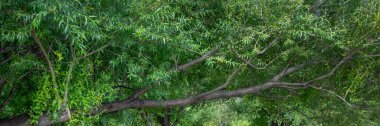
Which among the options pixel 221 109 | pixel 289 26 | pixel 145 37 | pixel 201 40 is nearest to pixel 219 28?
pixel 201 40

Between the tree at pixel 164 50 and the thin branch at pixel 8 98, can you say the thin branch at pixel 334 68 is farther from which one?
the thin branch at pixel 8 98

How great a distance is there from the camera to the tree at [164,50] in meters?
4.46

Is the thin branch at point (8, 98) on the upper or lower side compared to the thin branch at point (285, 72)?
lower

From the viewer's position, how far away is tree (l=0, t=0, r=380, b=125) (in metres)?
4.46

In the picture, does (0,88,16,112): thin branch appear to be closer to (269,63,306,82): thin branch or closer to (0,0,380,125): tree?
(0,0,380,125): tree

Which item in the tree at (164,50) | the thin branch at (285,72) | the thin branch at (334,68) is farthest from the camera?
the thin branch at (285,72)

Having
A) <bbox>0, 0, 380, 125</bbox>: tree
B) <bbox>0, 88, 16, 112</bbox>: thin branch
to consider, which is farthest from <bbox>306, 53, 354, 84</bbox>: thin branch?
<bbox>0, 88, 16, 112</bbox>: thin branch

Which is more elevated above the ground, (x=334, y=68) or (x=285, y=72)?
(x=334, y=68)

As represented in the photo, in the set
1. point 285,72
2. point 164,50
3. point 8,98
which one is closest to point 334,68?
point 285,72

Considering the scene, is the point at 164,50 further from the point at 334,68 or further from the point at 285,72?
the point at 334,68

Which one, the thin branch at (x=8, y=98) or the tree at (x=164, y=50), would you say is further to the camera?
the thin branch at (x=8, y=98)

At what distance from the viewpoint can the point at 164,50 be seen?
5410 mm

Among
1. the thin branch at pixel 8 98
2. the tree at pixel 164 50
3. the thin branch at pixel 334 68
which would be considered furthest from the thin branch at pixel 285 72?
the thin branch at pixel 8 98

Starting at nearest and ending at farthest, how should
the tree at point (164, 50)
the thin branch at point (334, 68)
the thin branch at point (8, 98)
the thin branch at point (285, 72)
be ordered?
1. the tree at point (164, 50)
2. the thin branch at point (8, 98)
3. the thin branch at point (334, 68)
4. the thin branch at point (285, 72)
